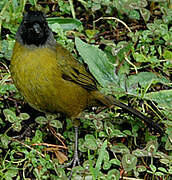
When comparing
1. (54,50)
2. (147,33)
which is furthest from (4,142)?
(147,33)

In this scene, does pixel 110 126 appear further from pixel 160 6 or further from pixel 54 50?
pixel 160 6

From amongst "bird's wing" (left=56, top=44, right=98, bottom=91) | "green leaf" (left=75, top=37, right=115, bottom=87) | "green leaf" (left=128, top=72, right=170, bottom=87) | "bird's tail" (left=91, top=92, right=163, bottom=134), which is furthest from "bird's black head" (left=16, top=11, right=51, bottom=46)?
"green leaf" (left=128, top=72, right=170, bottom=87)

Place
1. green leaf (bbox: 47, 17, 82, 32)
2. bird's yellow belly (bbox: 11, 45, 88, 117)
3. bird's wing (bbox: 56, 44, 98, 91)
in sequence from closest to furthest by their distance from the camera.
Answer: bird's yellow belly (bbox: 11, 45, 88, 117) < bird's wing (bbox: 56, 44, 98, 91) < green leaf (bbox: 47, 17, 82, 32)

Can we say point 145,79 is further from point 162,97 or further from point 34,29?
point 34,29

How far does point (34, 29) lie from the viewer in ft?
13.2

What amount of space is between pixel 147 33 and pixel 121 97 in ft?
3.31

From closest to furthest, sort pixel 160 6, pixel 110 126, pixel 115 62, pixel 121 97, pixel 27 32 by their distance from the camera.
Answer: pixel 27 32
pixel 110 126
pixel 121 97
pixel 115 62
pixel 160 6

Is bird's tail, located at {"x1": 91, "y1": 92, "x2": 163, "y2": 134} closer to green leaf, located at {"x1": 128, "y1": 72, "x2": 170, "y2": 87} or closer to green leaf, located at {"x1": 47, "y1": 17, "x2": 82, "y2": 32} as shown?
green leaf, located at {"x1": 128, "y1": 72, "x2": 170, "y2": 87}

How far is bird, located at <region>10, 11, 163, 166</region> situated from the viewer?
13.2ft

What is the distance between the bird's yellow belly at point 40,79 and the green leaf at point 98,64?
51cm

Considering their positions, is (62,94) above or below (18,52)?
below

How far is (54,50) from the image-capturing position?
4.26m

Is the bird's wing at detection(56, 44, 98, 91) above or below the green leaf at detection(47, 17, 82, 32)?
below

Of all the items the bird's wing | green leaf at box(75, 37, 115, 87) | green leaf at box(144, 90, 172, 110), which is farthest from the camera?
green leaf at box(75, 37, 115, 87)
